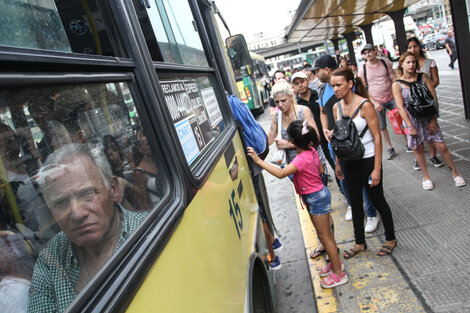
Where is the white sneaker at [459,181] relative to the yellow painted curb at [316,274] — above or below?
above

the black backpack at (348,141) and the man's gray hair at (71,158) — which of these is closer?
the man's gray hair at (71,158)

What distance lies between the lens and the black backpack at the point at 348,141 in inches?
129

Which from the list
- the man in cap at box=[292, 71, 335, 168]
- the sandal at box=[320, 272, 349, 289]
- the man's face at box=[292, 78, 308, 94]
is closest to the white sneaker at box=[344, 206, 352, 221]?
the man in cap at box=[292, 71, 335, 168]

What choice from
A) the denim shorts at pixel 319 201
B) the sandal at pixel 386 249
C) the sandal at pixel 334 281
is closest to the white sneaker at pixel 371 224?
the sandal at pixel 386 249

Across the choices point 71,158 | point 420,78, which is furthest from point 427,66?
point 71,158

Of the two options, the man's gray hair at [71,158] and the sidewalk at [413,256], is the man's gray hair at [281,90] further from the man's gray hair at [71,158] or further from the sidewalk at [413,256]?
the man's gray hair at [71,158]

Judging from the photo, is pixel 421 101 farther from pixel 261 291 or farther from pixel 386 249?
pixel 261 291

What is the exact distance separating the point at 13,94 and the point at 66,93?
189 millimetres

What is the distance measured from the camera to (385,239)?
3699 mm

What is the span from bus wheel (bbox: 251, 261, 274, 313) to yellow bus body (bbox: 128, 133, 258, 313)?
0.22 m

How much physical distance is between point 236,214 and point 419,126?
3.23 m

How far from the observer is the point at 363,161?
3.39 metres

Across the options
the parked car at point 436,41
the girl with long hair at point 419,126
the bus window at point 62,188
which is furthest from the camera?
the parked car at point 436,41

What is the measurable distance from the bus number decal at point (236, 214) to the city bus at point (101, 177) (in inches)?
9.1
